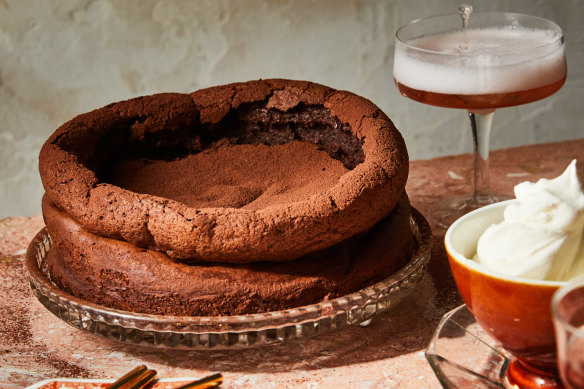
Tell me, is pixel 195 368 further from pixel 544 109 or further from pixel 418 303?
pixel 544 109

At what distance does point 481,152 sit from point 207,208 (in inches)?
32.7

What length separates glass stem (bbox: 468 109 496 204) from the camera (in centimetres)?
170

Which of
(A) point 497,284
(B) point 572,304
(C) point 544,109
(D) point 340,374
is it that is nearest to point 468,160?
(C) point 544,109

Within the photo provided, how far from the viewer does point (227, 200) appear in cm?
127

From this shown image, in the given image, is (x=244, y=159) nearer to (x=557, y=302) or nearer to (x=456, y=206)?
(x=456, y=206)

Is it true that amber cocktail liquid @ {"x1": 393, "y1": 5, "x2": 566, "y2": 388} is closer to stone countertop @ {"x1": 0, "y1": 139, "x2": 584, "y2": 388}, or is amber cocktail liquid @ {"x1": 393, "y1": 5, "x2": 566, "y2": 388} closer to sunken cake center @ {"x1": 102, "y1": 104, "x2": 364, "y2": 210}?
sunken cake center @ {"x1": 102, "y1": 104, "x2": 364, "y2": 210}

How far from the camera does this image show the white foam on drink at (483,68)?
146cm

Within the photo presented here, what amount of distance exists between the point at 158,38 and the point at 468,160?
3.16 feet

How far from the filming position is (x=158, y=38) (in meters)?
2.24

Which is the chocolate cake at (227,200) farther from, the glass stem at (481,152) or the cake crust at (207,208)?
the glass stem at (481,152)

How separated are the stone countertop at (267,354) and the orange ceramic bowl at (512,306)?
19 cm

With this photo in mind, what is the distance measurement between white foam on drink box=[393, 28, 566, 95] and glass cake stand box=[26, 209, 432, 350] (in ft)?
1.62

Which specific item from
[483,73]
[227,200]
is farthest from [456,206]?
[227,200]

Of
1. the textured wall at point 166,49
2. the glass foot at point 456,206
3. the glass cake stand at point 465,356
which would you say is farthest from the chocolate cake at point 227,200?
the textured wall at point 166,49
